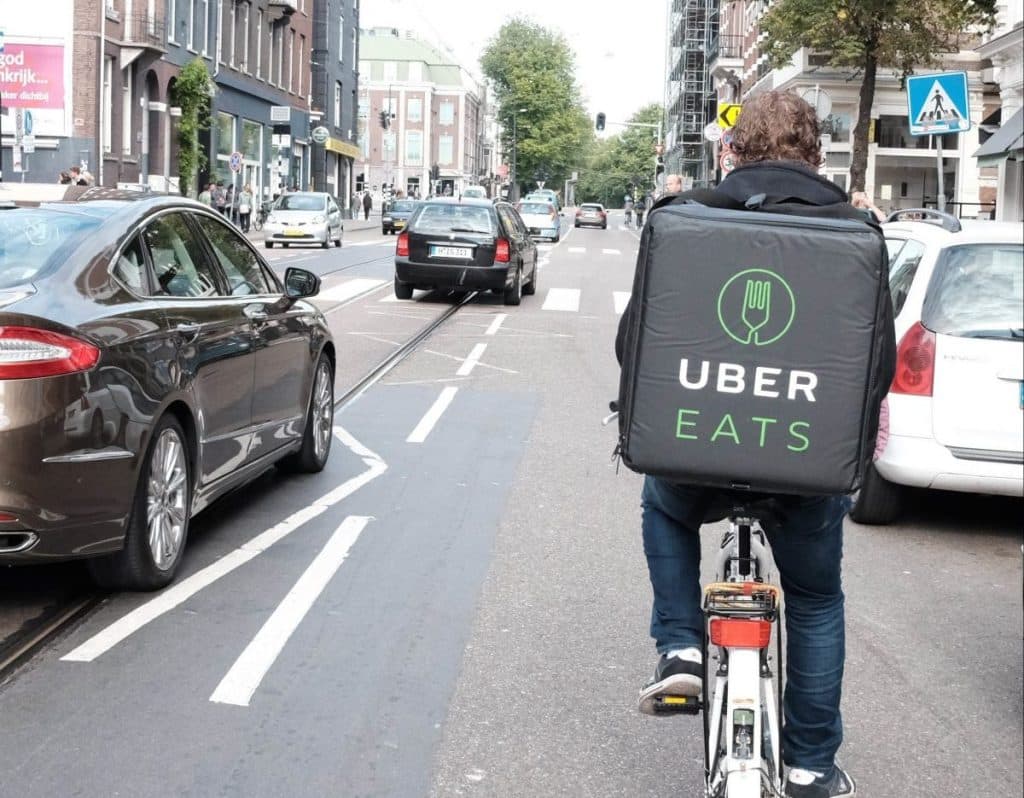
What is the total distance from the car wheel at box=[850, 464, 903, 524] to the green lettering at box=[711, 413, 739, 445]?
4422 millimetres

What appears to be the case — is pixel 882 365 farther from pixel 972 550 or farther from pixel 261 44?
pixel 261 44

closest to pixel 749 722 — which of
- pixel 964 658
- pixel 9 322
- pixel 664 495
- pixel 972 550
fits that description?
pixel 664 495

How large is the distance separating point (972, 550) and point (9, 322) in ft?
14.9

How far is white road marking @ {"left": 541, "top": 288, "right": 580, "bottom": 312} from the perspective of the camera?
22775mm

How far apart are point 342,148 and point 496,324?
6002 centimetres

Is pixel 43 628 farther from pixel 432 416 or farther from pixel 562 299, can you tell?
pixel 562 299

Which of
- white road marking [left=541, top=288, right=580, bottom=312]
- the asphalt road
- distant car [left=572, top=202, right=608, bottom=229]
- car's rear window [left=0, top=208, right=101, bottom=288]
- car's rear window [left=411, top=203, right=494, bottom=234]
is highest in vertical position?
distant car [left=572, top=202, right=608, bottom=229]

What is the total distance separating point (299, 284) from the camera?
7.82 m

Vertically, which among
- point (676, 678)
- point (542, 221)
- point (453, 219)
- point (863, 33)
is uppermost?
point (863, 33)

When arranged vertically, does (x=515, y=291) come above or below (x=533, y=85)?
below

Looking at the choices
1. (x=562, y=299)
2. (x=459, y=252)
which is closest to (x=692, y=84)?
(x=562, y=299)

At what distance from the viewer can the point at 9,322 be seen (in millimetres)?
5113

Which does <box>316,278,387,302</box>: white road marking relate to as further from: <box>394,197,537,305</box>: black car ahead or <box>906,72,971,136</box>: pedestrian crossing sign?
<box>906,72,971,136</box>: pedestrian crossing sign

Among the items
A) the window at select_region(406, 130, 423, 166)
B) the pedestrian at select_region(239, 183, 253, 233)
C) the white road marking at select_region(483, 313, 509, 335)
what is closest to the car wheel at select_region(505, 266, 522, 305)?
the white road marking at select_region(483, 313, 509, 335)
